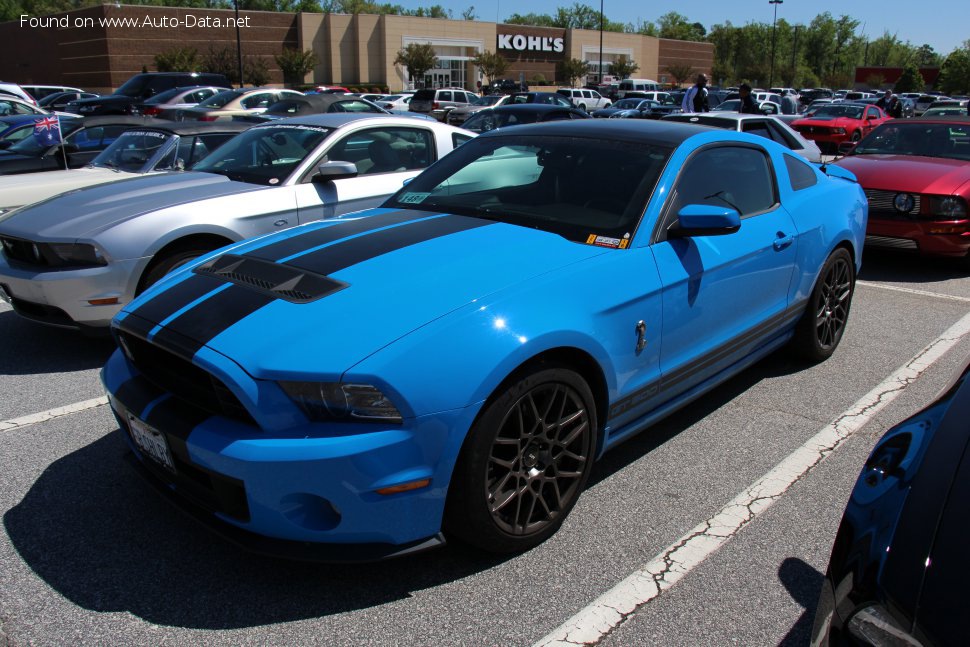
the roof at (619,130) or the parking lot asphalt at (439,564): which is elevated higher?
the roof at (619,130)

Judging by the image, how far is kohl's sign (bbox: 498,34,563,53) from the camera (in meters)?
68.2

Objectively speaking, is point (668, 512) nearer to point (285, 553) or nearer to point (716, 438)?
point (716, 438)

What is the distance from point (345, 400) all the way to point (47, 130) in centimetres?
741

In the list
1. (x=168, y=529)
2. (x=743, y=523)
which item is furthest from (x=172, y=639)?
(x=743, y=523)

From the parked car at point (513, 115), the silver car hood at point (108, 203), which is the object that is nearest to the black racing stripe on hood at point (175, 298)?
Answer: the silver car hood at point (108, 203)

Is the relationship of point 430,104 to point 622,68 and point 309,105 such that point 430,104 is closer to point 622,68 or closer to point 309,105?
point 309,105

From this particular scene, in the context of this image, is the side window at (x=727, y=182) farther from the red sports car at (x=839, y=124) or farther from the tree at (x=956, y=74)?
the tree at (x=956, y=74)

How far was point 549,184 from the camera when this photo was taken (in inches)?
148

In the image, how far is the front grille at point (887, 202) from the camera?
7.40 meters

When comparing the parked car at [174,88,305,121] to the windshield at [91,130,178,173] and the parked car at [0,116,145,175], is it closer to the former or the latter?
the parked car at [0,116,145,175]

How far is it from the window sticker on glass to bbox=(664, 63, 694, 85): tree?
82.8 m

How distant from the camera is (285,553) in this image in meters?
2.47

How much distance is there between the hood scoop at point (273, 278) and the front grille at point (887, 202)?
Answer: 6.56 meters

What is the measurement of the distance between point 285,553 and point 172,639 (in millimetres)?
432
